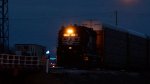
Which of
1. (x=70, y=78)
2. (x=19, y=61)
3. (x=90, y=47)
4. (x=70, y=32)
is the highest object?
(x=70, y=32)

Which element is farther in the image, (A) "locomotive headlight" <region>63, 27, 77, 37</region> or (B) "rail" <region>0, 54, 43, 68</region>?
(A) "locomotive headlight" <region>63, 27, 77, 37</region>

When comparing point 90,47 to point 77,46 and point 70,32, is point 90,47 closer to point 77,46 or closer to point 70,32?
point 77,46

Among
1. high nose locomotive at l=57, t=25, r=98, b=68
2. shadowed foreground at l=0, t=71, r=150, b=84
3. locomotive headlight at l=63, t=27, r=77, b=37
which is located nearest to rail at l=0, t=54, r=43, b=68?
shadowed foreground at l=0, t=71, r=150, b=84

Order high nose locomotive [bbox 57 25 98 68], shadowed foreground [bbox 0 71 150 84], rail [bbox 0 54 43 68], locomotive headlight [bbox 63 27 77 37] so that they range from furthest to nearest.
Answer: locomotive headlight [bbox 63 27 77 37] → high nose locomotive [bbox 57 25 98 68] → rail [bbox 0 54 43 68] → shadowed foreground [bbox 0 71 150 84]

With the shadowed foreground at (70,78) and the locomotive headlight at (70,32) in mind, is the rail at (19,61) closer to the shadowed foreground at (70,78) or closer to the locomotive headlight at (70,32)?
the shadowed foreground at (70,78)

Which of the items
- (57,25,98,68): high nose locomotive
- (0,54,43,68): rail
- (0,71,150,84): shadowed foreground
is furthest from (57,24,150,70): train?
(0,54,43,68): rail

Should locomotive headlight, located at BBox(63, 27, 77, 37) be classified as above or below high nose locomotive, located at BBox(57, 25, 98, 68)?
above

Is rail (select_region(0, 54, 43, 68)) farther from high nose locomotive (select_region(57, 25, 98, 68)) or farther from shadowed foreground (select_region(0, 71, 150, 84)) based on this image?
high nose locomotive (select_region(57, 25, 98, 68))

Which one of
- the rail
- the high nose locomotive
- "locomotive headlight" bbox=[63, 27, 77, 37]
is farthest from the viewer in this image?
"locomotive headlight" bbox=[63, 27, 77, 37]

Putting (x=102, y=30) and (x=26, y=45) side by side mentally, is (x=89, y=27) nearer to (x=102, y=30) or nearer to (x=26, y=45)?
(x=102, y=30)

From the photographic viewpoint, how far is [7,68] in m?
37.0

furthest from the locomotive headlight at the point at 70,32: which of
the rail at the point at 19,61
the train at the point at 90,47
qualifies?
the rail at the point at 19,61

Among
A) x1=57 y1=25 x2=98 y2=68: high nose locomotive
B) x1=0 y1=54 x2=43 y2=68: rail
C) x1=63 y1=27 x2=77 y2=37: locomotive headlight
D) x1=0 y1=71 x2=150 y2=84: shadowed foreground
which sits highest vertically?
x1=63 y1=27 x2=77 y2=37: locomotive headlight

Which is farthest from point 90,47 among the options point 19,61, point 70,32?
point 19,61
